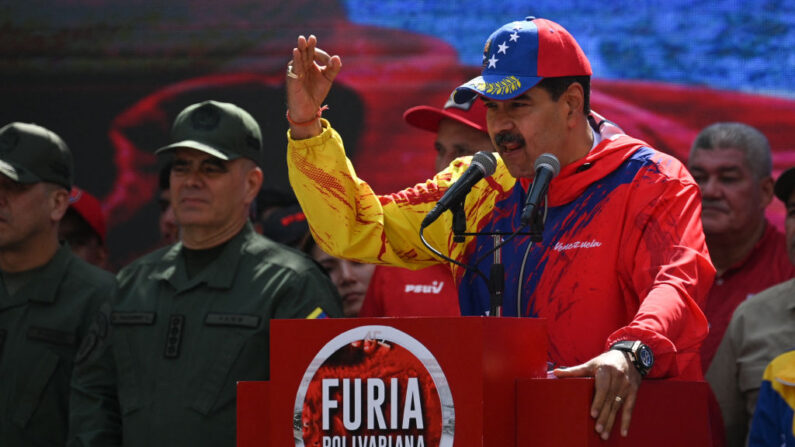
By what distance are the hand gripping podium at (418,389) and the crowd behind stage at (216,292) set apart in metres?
0.97

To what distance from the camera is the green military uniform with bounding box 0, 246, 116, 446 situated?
4191mm

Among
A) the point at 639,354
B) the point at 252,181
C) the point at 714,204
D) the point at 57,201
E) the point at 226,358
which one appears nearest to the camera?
the point at 639,354

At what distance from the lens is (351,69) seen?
5.14 m

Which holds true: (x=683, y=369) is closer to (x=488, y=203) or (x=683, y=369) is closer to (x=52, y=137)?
(x=488, y=203)

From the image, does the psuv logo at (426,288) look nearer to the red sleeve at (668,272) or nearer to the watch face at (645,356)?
the red sleeve at (668,272)

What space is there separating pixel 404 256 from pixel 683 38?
2.24m

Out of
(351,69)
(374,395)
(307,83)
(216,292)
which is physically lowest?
(374,395)

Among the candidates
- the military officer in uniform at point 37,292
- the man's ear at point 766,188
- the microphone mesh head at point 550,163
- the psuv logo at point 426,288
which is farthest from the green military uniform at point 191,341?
the man's ear at point 766,188

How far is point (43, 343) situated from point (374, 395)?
252 cm

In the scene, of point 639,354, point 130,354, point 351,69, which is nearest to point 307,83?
point 639,354

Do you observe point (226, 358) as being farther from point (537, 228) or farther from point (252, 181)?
point (537, 228)

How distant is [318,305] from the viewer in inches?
150

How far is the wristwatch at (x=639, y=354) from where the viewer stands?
7.44 ft

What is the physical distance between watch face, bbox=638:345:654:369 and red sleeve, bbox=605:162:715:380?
2 centimetres
